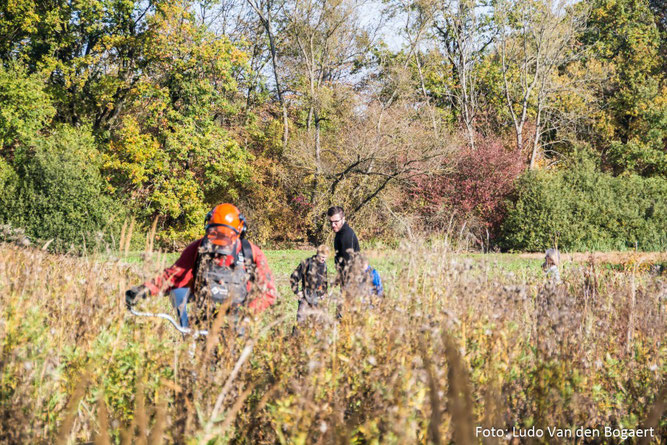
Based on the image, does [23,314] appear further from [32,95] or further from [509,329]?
[32,95]

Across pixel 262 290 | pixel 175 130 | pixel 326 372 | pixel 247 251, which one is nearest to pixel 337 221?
pixel 247 251

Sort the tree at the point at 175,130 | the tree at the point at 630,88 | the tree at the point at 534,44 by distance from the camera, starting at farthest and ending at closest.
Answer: the tree at the point at 630,88 → the tree at the point at 534,44 → the tree at the point at 175,130

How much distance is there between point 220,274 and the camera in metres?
3.71

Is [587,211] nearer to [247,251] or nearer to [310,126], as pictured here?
[310,126]

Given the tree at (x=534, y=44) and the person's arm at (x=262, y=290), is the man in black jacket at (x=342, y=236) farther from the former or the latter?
the tree at (x=534, y=44)

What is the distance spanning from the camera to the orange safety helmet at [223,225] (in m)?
3.93

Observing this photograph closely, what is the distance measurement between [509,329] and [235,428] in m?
1.57

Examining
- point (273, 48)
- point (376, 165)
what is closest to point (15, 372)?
point (376, 165)

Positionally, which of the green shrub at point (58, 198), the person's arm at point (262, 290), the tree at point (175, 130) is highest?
the tree at point (175, 130)

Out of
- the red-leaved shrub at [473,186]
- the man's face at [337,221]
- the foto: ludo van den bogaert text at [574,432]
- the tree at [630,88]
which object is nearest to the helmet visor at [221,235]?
the foto: ludo van den bogaert text at [574,432]

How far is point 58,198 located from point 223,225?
62.0 ft

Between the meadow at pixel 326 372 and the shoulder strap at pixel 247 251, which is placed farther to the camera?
the shoulder strap at pixel 247 251

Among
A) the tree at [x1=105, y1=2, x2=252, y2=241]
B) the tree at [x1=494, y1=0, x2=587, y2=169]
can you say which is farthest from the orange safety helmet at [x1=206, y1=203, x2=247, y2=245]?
the tree at [x1=494, y1=0, x2=587, y2=169]

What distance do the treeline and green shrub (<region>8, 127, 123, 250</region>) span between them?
0.25ft
